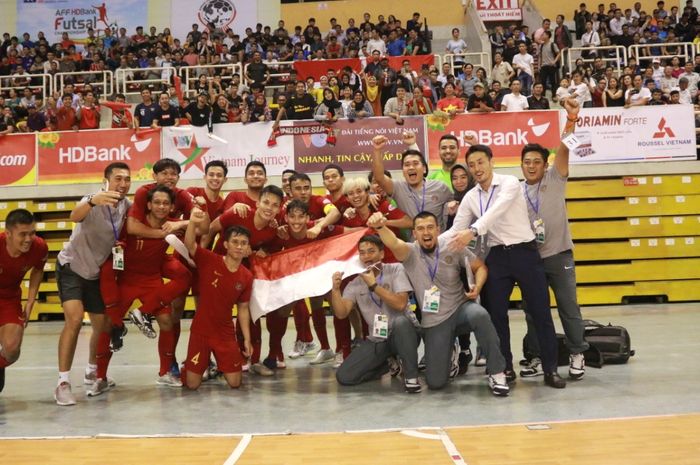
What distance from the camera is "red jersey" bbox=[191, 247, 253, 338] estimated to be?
18.3ft

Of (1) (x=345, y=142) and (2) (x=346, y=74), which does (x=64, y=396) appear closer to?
(1) (x=345, y=142)

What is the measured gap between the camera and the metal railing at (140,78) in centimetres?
1469

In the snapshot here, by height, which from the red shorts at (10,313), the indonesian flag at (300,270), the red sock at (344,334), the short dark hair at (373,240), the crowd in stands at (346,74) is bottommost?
the red sock at (344,334)

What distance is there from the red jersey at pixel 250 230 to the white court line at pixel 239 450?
216 centimetres

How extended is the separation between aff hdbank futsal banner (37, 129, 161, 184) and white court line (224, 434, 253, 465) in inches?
330

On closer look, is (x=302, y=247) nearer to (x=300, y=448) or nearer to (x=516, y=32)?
(x=300, y=448)

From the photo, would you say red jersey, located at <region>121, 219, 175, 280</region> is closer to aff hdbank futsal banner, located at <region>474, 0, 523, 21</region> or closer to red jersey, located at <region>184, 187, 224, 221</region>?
red jersey, located at <region>184, 187, 224, 221</region>

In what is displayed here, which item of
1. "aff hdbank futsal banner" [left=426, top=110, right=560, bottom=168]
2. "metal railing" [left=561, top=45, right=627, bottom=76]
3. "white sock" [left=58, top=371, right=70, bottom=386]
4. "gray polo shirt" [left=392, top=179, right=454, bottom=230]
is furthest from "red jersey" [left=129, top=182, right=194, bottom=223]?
"metal railing" [left=561, top=45, right=627, bottom=76]

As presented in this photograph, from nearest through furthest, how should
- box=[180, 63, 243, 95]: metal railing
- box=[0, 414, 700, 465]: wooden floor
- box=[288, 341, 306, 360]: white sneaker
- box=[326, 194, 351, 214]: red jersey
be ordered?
box=[0, 414, 700, 465]: wooden floor → box=[326, 194, 351, 214]: red jersey → box=[288, 341, 306, 360]: white sneaker → box=[180, 63, 243, 95]: metal railing

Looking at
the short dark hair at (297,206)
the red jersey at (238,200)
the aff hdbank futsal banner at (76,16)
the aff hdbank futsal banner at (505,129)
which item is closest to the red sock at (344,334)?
the short dark hair at (297,206)

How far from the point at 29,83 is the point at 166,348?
42.1 feet

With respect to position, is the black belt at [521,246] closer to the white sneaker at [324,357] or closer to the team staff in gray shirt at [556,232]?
the team staff in gray shirt at [556,232]

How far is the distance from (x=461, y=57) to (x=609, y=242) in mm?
5795

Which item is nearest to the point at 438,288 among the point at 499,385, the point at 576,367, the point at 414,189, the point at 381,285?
the point at 381,285
